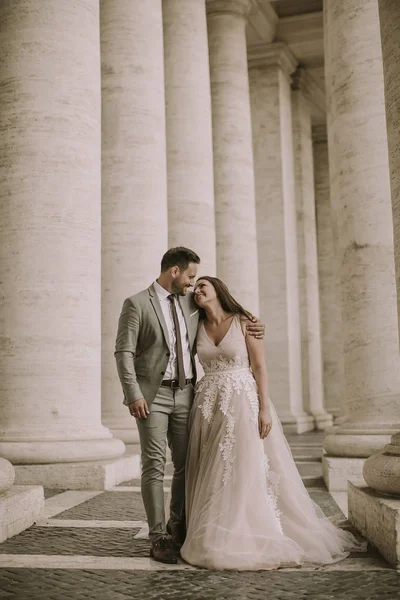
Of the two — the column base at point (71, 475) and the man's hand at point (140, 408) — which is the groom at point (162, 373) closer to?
the man's hand at point (140, 408)

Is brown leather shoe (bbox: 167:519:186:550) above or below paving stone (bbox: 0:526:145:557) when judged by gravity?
above

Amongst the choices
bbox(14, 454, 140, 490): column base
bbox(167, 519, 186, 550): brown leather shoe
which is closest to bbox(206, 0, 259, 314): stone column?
bbox(14, 454, 140, 490): column base

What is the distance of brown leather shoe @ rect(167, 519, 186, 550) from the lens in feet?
39.4

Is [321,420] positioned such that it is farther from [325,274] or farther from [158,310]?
[158,310]

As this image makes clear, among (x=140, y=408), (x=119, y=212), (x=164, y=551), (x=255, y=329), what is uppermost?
(x=119, y=212)

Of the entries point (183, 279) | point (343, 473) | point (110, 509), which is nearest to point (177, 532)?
point (183, 279)

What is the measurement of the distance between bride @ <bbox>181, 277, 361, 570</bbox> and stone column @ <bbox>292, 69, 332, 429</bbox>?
39505 millimetres

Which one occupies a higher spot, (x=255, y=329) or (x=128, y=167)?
(x=128, y=167)

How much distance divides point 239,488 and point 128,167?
17.1 metres

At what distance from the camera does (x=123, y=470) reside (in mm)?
21172

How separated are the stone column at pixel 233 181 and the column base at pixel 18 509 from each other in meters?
25.6

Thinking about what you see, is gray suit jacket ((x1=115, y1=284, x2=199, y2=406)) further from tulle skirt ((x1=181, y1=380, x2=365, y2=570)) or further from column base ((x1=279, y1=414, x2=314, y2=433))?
column base ((x1=279, y1=414, x2=314, y2=433))

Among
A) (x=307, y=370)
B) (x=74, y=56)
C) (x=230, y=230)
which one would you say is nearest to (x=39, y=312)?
(x=74, y=56)

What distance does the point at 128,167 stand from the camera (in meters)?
26.4
